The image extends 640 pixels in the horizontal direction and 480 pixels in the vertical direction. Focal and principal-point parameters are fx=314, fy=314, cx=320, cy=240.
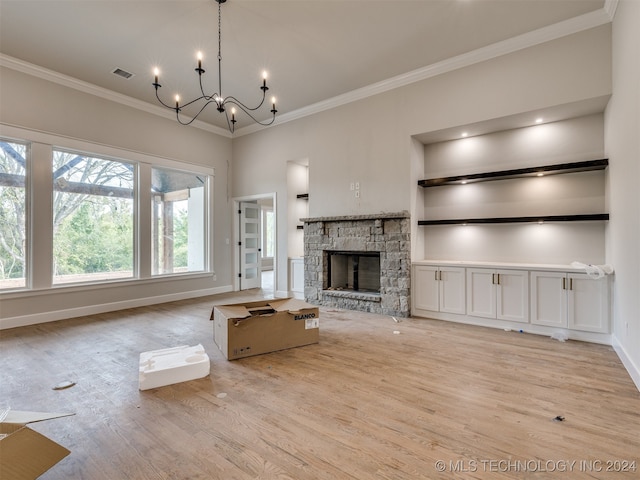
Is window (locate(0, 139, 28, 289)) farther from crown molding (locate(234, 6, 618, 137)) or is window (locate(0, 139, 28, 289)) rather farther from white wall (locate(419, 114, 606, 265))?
white wall (locate(419, 114, 606, 265))

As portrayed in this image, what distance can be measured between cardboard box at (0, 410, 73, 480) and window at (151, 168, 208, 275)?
4743 mm

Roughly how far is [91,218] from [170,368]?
3850 mm

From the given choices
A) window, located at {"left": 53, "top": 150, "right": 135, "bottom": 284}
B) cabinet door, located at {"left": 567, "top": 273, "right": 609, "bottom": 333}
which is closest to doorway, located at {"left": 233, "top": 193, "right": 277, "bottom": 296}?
window, located at {"left": 53, "top": 150, "right": 135, "bottom": 284}

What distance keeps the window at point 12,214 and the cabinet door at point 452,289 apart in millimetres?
5966

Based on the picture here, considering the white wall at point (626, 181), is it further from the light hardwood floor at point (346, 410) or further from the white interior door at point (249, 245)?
the white interior door at point (249, 245)

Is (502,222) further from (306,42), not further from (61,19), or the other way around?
(61,19)

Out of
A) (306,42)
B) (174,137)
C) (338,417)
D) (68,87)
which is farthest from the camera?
(174,137)

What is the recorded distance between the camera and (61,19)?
352cm

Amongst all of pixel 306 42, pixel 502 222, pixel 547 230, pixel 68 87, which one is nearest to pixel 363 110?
pixel 306 42

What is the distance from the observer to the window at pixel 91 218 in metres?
4.79

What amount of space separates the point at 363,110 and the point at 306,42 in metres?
1.65

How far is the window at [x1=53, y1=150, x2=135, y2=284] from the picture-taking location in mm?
4789

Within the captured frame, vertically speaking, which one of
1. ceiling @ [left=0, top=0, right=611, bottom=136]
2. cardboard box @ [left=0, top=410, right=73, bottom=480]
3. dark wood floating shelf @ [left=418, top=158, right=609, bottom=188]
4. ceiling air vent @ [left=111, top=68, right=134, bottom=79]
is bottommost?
cardboard box @ [left=0, top=410, right=73, bottom=480]

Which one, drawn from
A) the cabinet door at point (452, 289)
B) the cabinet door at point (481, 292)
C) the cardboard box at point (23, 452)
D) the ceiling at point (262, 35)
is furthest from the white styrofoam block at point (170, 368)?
the ceiling at point (262, 35)
